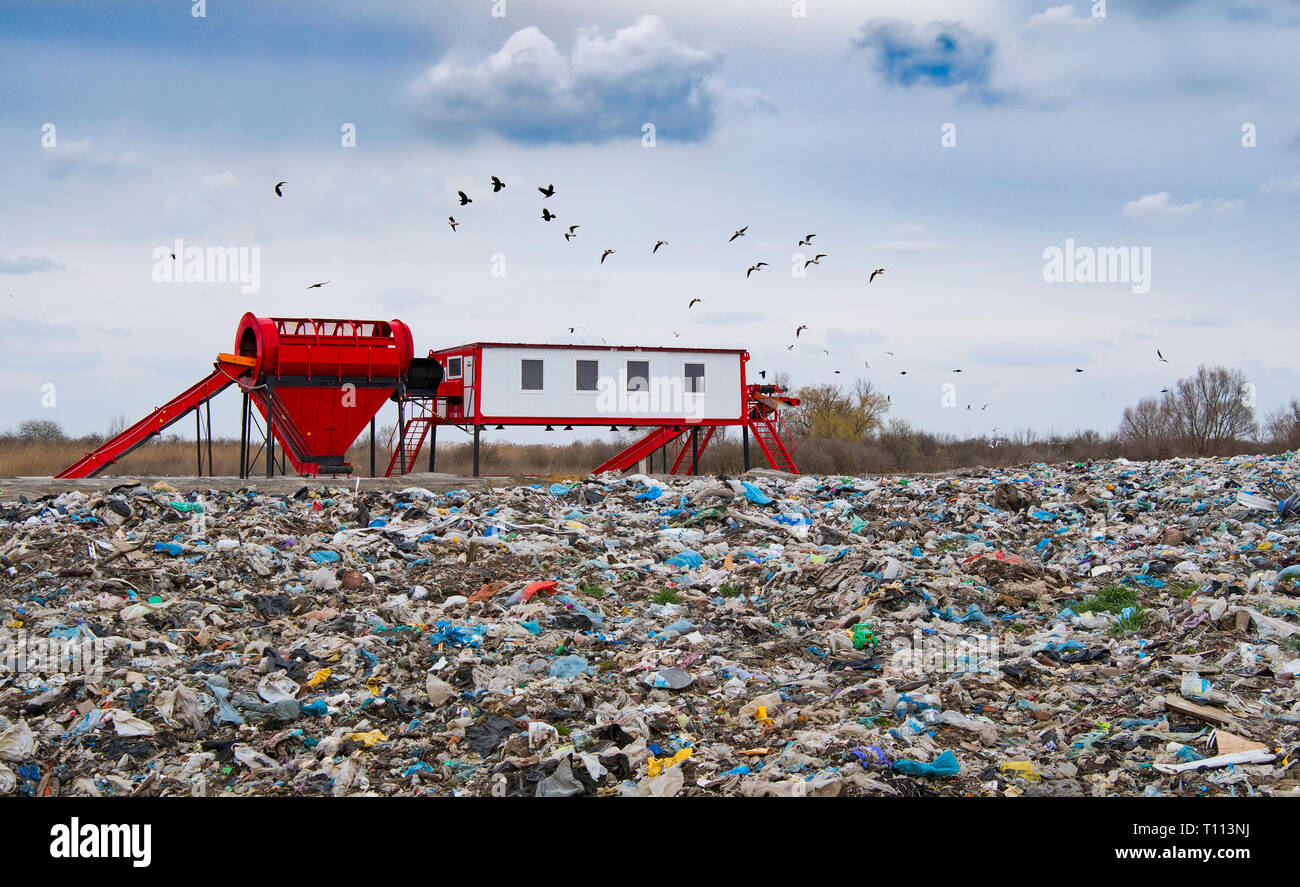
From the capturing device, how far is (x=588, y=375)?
78.1 feet

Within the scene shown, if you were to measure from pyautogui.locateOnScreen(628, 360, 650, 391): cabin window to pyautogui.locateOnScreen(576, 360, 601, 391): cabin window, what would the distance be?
823 millimetres

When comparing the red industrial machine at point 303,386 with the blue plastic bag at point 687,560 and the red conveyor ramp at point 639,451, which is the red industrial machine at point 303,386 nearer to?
the red conveyor ramp at point 639,451

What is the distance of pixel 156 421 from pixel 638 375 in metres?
10.1

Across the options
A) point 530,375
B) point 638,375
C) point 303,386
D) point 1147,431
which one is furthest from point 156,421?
point 1147,431

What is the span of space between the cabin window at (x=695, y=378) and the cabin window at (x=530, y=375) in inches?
139

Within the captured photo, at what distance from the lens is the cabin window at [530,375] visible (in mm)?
23250

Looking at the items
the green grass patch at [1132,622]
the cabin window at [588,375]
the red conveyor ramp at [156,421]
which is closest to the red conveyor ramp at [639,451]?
the cabin window at [588,375]

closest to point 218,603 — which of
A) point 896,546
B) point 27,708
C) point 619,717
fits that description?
point 27,708

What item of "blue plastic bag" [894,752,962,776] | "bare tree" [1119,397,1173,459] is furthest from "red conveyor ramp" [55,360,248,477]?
"bare tree" [1119,397,1173,459]

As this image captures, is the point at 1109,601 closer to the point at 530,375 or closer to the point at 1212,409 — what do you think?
the point at 530,375

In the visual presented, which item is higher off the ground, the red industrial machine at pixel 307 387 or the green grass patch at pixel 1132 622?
the red industrial machine at pixel 307 387

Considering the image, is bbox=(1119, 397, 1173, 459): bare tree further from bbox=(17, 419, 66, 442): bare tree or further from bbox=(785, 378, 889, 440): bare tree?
bbox=(17, 419, 66, 442): bare tree
